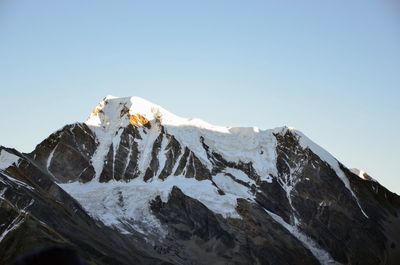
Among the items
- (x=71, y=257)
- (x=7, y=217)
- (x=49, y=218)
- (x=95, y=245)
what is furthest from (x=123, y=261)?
(x=71, y=257)

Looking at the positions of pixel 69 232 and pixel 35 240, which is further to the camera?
pixel 69 232

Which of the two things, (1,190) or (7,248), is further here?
(1,190)

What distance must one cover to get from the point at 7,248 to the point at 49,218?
1481 inches

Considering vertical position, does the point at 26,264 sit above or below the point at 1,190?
above

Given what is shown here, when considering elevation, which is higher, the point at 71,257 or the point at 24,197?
the point at 71,257

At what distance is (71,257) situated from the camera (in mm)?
4609

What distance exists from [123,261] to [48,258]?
19625 centimetres

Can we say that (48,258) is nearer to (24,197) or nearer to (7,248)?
(7,248)

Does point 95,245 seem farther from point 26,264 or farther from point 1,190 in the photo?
A: point 26,264

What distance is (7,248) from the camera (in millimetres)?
159500

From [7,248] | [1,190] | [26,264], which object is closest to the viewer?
[26,264]

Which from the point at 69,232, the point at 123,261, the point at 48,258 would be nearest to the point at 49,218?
the point at 69,232

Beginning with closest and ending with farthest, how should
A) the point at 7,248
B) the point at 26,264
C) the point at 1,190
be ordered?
the point at 26,264 < the point at 7,248 < the point at 1,190

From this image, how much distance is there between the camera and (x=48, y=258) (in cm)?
457
